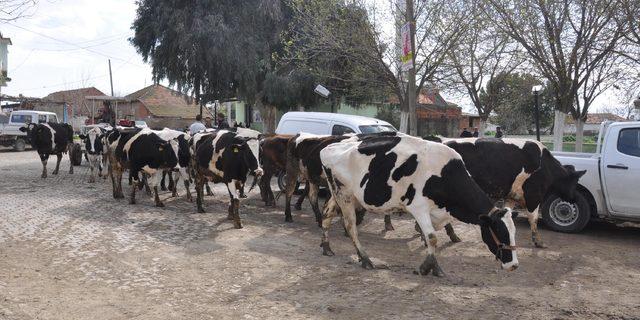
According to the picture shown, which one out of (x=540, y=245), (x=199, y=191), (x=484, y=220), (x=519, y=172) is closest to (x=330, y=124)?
(x=199, y=191)

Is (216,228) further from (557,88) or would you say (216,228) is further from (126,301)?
(557,88)

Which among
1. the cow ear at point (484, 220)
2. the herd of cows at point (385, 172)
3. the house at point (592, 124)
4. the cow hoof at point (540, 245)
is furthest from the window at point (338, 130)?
the house at point (592, 124)

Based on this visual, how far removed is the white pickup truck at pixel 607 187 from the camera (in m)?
8.69

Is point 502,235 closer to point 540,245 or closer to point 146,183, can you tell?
point 540,245

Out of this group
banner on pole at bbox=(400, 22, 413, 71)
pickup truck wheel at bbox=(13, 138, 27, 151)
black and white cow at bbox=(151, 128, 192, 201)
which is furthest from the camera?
pickup truck wheel at bbox=(13, 138, 27, 151)

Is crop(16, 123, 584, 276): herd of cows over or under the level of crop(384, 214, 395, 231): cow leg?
over

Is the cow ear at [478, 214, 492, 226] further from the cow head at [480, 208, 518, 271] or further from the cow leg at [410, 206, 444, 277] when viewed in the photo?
the cow leg at [410, 206, 444, 277]

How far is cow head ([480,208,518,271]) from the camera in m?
5.91

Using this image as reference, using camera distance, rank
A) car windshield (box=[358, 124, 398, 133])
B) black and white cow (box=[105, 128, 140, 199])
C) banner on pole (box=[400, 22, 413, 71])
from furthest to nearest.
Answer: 1. car windshield (box=[358, 124, 398, 133])
2. black and white cow (box=[105, 128, 140, 199])
3. banner on pole (box=[400, 22, 413, 71])

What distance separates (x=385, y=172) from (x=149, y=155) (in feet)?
22.5

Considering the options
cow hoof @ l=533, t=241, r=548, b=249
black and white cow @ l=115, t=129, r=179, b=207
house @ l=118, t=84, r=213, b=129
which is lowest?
cow hoof @ l=533, t=241, r=548, b=249

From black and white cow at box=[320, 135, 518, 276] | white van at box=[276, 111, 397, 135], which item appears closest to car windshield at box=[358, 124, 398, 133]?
white van at box=[276, 111, 397, 135]

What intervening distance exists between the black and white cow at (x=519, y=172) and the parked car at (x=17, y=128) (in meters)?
27.1

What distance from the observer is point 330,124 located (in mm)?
12883
